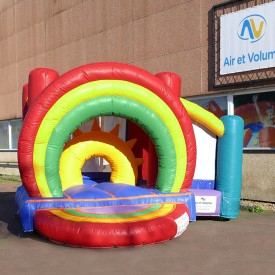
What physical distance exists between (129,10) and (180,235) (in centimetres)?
713

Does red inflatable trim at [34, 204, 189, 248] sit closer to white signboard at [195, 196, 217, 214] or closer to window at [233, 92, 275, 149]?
white signboard at [195, 196, 217, 214]

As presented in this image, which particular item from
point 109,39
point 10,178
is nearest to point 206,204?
point 109,39

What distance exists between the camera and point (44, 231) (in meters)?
6.04

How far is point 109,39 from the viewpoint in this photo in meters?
12.5

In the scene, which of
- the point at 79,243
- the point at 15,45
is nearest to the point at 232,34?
Result: the point at 79,243

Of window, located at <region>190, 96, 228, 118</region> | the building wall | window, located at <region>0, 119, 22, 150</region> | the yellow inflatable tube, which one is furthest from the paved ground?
window, located at <region>0, 119, 22, 150</region>

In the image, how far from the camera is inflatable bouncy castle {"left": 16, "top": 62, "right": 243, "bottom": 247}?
6.30m

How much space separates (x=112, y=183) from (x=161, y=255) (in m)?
2.54

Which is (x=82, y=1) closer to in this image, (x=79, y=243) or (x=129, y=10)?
(x=129, y=10)

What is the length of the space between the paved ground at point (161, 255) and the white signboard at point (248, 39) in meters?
3.65

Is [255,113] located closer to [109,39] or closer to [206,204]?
[206,204]

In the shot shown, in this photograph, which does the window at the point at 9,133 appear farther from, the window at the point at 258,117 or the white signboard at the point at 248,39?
the window at the point at 258,117

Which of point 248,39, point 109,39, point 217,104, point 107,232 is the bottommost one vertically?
point 107,232

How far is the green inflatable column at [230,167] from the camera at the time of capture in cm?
779
